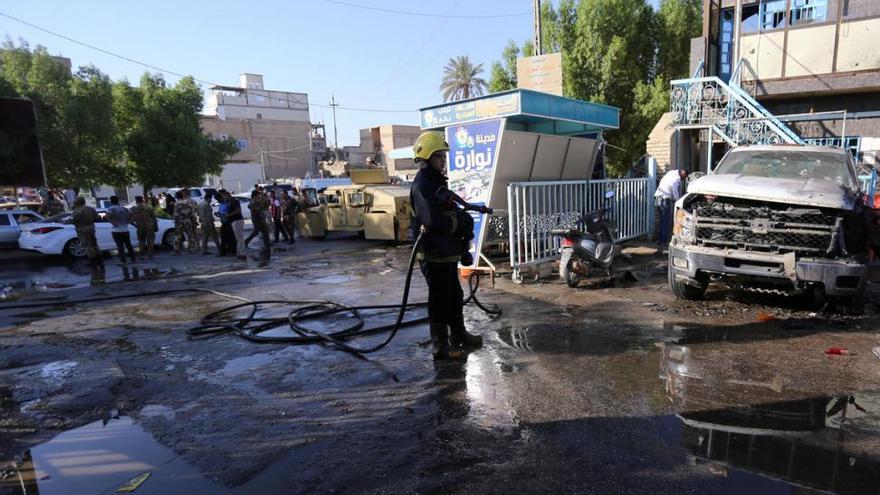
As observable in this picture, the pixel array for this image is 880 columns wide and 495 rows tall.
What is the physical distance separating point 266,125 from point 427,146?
2430 inches

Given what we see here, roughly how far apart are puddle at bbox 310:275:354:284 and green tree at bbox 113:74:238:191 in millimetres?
19282

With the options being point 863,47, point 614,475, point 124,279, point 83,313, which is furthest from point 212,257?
point 863,47

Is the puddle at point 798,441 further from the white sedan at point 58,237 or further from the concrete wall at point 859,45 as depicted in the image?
the white sedan at point 58,237

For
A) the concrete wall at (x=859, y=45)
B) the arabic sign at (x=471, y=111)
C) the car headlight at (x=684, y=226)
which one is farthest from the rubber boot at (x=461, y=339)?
the concrete wall at (x=859, y=45)

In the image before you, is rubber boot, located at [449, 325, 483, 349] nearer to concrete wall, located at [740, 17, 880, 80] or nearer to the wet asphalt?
the wet asphalt

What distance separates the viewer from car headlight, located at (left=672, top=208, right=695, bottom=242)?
6.00 m

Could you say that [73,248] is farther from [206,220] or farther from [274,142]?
[274,142]

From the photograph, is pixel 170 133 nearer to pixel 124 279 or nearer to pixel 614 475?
pixel 124 279

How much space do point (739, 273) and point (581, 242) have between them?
2207mm

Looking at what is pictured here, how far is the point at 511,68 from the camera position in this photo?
22391mm

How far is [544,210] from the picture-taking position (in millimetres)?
8000

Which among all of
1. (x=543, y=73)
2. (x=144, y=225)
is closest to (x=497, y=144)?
(x=543, y=73)

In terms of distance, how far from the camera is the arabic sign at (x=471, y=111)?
773 centimetres

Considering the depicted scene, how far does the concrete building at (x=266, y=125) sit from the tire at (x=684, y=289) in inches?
2198
